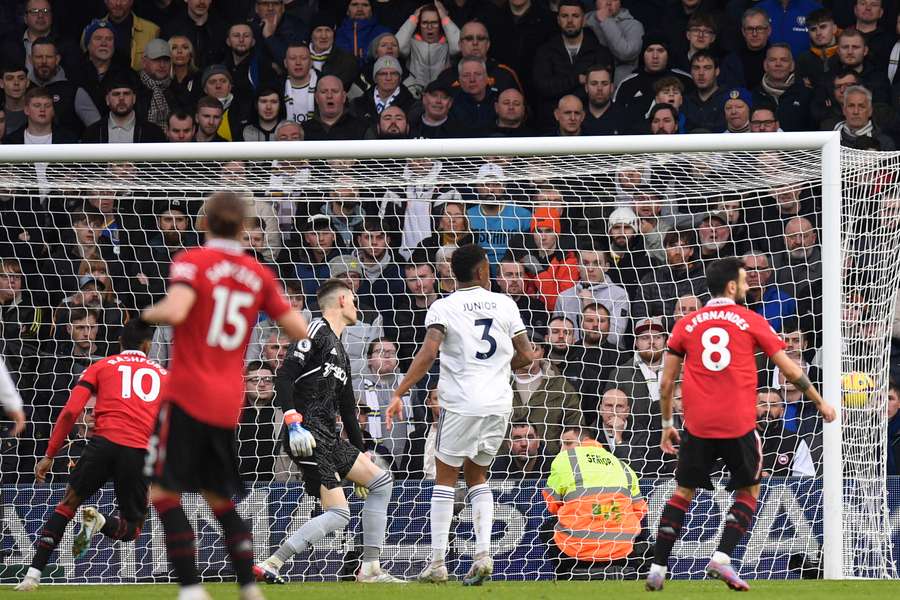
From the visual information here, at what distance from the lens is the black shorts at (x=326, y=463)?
26.7 feet

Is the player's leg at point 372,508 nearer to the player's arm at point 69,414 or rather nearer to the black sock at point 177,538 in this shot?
the player's arm at point 69,414

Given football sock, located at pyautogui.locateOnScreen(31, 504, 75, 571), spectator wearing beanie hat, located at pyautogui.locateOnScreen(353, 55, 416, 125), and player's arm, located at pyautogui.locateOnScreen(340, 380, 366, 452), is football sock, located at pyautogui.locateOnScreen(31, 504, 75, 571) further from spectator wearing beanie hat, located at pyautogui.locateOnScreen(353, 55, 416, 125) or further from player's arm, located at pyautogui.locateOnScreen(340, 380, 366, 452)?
spectator wearing beanie hat, located at pyautogui.locateOnScreen(353, 55, 416, 125)

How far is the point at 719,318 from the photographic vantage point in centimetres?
700

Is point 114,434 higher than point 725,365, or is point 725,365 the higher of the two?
point 725,365

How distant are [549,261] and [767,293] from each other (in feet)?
5.97

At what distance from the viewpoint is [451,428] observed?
7.76m

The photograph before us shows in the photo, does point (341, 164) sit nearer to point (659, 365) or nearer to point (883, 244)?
point (659, 365)

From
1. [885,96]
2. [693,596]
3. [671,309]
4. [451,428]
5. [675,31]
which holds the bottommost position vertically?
[693,596]

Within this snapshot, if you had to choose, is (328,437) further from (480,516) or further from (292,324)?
(292,324)

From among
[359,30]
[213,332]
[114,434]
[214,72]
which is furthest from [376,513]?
[359,30]

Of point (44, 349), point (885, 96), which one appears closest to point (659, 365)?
point (885, 96)

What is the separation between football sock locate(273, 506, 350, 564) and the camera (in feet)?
26.6

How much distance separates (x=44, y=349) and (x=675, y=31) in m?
6.94

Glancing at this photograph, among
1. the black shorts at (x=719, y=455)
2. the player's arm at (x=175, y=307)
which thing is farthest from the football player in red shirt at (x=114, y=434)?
the black shorts at (x=719, y=455)
